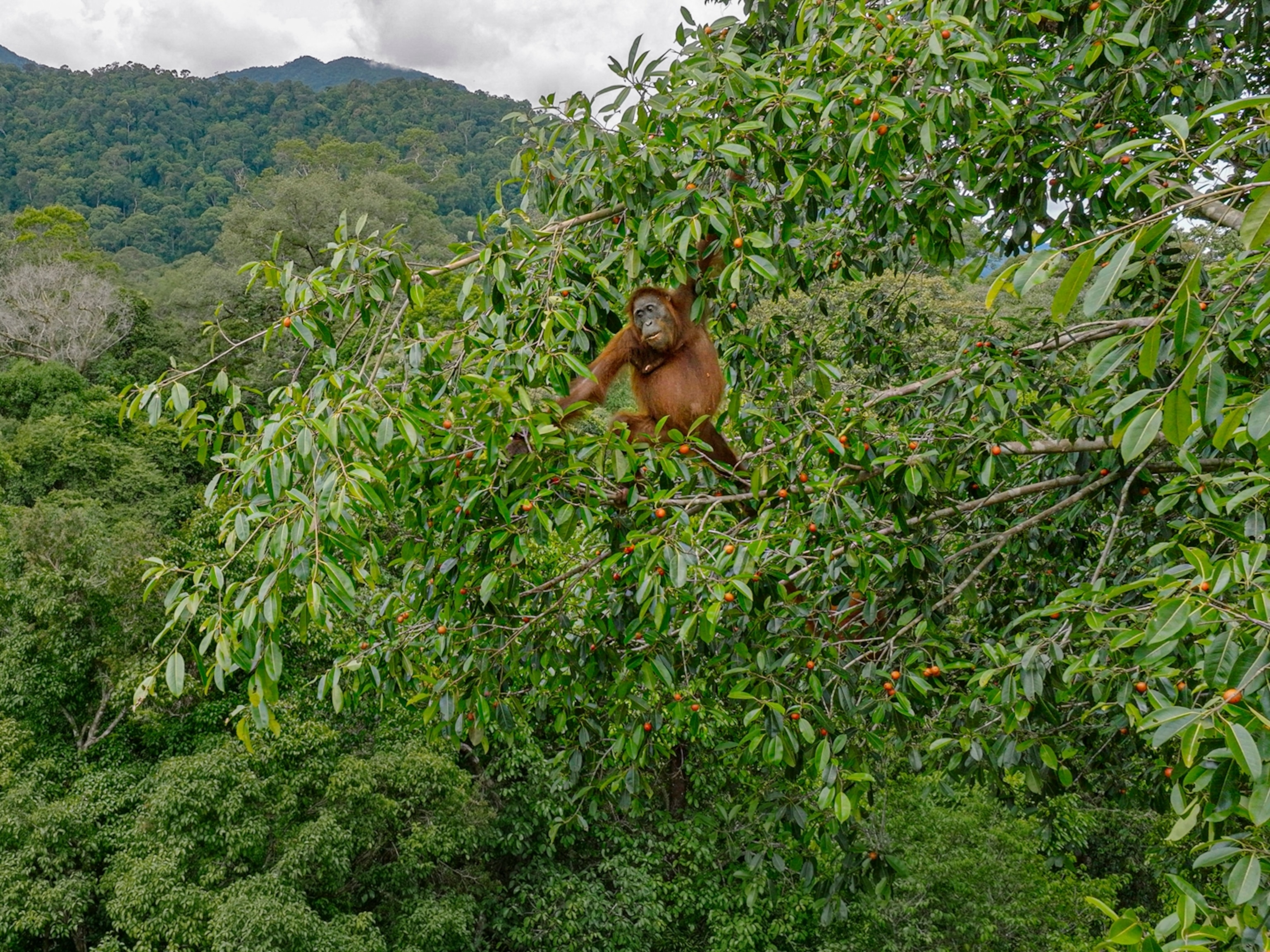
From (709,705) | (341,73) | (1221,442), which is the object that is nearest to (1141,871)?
(709,705)

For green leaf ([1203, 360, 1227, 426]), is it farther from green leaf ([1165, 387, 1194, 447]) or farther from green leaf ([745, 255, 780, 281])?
green leaf ([745, 255, 780, 281])

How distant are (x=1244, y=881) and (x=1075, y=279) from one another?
1.06 metres

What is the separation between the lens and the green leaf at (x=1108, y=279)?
3.81ft

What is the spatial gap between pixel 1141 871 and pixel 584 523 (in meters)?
11.4

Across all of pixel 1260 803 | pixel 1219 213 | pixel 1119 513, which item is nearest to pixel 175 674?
pixel 1260 803

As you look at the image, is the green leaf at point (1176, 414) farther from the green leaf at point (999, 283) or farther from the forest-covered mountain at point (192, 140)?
the forest-covered mountain at point (192, 140)

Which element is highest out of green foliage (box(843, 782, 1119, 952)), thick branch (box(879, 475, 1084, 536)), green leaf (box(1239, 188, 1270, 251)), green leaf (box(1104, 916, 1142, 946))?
green leaf (box(1239, 188, 1270, 251))

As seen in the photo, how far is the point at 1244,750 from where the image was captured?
1.39 metres

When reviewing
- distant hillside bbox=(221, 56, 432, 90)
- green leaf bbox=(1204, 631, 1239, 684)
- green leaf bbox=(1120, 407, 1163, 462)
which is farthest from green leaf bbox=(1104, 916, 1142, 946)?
distant hillside bbox=(221, 56, 432, 90)

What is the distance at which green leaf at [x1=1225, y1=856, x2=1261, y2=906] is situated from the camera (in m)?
1.49

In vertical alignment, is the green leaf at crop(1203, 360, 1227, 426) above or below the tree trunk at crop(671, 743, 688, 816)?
above

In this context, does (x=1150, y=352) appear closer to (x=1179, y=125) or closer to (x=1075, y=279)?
(x=1075, y=279)

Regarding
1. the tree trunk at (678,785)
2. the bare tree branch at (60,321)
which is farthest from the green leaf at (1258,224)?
the bare tree branch at (60,321)

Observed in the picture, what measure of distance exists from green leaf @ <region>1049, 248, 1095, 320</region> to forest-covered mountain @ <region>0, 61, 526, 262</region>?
1675 inches
